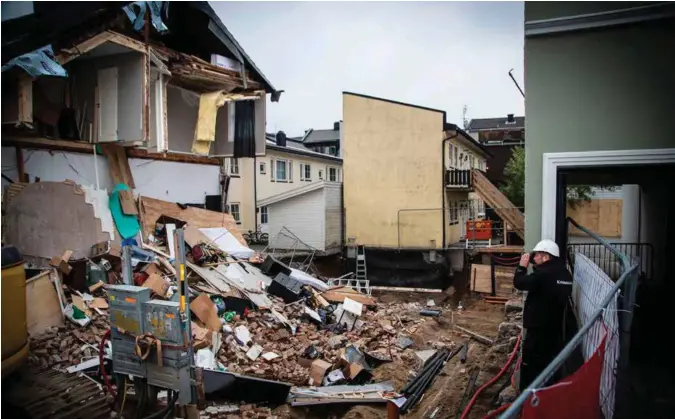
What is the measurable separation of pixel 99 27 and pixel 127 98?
1.68 meters

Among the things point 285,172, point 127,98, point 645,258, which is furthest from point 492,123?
point 127,98

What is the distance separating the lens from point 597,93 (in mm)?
4137

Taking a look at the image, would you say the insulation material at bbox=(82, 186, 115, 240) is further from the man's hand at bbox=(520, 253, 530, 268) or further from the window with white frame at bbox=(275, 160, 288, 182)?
the window with white frame at bbox=(275, 160, 288, 182)

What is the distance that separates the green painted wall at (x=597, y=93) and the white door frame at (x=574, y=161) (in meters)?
0.06

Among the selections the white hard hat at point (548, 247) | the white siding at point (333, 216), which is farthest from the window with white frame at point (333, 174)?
the white hard hat at point (548, 247)

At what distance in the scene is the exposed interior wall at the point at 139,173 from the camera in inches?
350

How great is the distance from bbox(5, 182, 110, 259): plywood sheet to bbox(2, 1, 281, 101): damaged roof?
8.85ft

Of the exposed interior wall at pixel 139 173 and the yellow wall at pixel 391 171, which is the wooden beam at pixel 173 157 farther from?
the yellow wall at pixel 391 171

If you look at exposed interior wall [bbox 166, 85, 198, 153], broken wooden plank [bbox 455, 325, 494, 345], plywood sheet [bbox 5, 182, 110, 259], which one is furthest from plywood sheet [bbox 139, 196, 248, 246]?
broken wooden plank [bbox 455, 325, 494, 345]

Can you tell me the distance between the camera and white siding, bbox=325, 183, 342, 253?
24.2 metres

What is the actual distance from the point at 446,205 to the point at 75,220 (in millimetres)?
18350

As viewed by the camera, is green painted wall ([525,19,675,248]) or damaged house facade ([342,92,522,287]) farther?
damaged house facade ([342,92,522,287])

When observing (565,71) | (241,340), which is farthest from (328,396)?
(565,71)

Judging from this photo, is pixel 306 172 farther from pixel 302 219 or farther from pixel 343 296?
pixel 343 296
